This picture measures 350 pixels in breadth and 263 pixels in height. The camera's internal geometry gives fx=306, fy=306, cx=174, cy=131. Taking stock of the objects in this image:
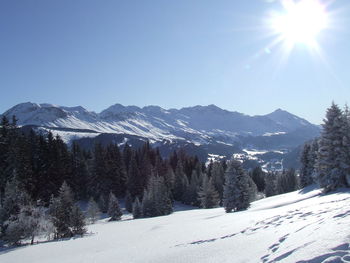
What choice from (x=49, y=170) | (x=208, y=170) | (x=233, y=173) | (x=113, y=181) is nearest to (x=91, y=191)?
(x=113, y=181)

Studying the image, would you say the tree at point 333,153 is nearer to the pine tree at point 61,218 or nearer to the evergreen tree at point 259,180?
the pine tree at point 61,218

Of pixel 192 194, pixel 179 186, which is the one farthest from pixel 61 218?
pixel 179 186

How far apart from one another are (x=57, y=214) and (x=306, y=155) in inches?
1900

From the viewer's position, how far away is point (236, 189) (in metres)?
41.7

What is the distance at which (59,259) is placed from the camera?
19.5 meters

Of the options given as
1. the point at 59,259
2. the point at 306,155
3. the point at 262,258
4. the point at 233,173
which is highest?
the point at 306,155

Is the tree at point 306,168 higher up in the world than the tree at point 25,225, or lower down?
higher up

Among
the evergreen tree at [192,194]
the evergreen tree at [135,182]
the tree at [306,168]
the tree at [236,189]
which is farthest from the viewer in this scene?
the evergreen tree at [135,182]

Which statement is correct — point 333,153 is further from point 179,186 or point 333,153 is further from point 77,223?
point 179,186

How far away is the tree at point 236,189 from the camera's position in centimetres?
4053

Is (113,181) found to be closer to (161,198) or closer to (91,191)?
(91,191)

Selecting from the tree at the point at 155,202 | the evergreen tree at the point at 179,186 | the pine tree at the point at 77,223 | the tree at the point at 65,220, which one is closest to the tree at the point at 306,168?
the tree at the point at 155,202

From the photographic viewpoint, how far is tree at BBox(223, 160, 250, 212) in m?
40.5

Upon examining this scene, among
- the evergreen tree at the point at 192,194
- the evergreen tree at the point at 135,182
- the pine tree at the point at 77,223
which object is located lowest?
the pine tree at the point at 77,223
